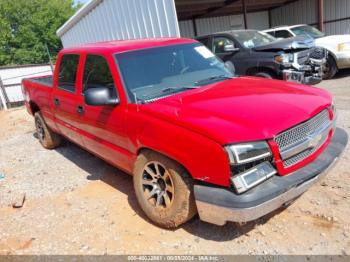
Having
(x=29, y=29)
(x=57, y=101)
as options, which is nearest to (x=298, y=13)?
(x=57, y=101)

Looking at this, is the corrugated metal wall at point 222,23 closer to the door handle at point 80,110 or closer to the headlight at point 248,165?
the door handle at point 80,110

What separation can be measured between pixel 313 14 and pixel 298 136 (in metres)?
20.2

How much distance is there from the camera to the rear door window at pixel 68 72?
14.7ft

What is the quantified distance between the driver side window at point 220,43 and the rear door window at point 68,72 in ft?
15.4

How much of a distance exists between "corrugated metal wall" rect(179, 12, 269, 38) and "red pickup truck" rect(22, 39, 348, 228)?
17738 millimetres

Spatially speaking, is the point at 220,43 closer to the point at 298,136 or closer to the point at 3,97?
the point at 298,136

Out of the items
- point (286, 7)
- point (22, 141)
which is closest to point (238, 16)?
point (286, 7)

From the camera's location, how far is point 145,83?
3514mm

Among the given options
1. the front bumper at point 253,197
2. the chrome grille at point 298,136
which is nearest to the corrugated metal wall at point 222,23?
the chrome grille at point 298,136

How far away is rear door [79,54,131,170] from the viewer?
11.6ft

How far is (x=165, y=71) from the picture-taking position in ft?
12.2

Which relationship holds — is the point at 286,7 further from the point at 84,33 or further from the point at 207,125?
the point at 207,125

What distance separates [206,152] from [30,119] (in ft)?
32.1

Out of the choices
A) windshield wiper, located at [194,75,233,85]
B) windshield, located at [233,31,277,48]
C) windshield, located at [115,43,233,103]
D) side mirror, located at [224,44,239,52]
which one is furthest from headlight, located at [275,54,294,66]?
windshield wiper, located at [194,75,233,85]
